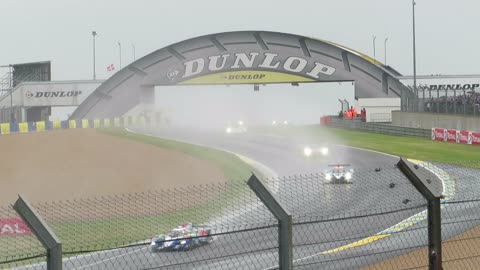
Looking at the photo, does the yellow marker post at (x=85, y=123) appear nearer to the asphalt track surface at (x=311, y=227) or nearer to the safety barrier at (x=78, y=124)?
the safety barrier at (x=78, y=124)

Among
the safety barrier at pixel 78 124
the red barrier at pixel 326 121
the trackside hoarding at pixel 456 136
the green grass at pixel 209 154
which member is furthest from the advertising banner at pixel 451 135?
the safety barrier at pixel 78 124

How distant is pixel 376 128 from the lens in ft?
214

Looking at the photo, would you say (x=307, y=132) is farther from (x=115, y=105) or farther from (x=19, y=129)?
(x=19, y=129)

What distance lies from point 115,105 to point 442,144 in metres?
40.0

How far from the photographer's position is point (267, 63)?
73.8m

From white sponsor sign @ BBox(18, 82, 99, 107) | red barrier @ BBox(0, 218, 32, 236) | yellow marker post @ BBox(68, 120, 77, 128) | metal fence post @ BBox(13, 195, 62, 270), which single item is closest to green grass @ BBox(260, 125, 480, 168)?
red barrier @ BBox(0, 218, 32, 236)

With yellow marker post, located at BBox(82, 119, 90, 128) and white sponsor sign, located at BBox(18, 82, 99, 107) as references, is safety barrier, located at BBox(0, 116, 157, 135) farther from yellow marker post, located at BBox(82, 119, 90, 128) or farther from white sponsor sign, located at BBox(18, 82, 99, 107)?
white sponsor sign, located at BBox(18, 82, 99, 107)

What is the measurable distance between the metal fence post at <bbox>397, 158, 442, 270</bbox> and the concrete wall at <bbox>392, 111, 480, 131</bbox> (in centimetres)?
4246

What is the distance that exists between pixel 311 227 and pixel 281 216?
13360 millimetres

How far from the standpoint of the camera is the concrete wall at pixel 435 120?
161 feet

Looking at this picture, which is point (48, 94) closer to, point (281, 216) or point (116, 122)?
point (116, 122)

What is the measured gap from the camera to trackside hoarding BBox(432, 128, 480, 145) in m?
47.2

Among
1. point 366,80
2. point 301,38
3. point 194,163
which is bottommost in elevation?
point 194,163

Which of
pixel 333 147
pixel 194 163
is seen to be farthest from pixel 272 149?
pixel 194 163
